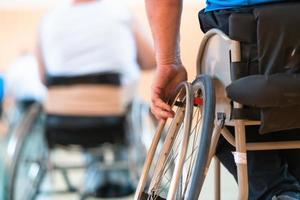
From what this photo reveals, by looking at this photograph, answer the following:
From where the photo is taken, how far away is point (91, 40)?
93.5 inches

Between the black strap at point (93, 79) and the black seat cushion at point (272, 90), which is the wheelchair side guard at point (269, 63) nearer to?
the black seat cushion at point (272, 90)

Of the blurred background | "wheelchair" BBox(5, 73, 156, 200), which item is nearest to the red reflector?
the blurred background

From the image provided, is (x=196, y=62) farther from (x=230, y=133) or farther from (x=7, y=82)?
(x=7, y=82)

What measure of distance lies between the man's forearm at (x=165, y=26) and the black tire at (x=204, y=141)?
23cm

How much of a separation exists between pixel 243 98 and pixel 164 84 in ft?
1.05

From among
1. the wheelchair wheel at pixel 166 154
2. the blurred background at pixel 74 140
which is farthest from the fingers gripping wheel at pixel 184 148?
the blurred background at pixel 74 140

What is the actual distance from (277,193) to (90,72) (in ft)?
4.92

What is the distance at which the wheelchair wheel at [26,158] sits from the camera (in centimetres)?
227

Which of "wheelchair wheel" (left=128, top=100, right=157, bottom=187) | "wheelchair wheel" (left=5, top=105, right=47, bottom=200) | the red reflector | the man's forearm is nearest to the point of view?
the red reflector

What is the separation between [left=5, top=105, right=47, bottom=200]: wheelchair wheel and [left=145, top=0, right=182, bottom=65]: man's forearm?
1313 millimetres

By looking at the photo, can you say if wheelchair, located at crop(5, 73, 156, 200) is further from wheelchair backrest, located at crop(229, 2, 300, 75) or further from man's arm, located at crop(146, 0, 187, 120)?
wheelchair backrest, located at crop(229, 2, 300, 75)

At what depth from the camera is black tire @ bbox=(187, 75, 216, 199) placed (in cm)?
82

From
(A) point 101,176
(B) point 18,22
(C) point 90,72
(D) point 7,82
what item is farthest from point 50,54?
(B) point 18,22

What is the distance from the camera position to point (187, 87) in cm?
100
